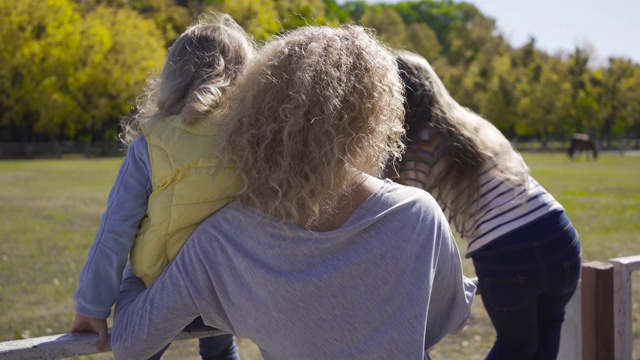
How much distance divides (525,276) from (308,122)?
4.75ft

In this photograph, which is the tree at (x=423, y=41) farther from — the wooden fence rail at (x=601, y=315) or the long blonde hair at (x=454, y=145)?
the long blonde hair at (x=454, y=145)

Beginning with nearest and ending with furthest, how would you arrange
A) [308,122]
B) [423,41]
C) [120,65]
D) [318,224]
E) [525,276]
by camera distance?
1. [308,122]
2. [318,224]
3. [525,276]
4. [120,65]
5. [423,41]

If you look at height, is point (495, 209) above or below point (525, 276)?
above

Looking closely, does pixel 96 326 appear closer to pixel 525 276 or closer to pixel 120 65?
pixel 525 276

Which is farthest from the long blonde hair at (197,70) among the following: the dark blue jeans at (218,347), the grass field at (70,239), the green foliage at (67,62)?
the green foliage at (67,62)

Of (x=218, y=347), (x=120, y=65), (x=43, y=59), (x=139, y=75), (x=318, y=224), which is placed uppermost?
(x=318, y=224)

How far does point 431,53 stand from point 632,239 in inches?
2931

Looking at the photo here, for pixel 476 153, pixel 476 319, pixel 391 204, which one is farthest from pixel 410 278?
pixel 476 319

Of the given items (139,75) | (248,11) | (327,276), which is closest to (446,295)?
(327,276)

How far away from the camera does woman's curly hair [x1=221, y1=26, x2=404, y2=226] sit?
2.02 metres

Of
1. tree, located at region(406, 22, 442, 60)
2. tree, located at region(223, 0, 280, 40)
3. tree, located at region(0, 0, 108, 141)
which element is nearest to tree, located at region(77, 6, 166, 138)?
tree, located at region(0, 0, 108, 141)

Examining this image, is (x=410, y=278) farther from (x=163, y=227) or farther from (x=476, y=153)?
(x=476, y=153)

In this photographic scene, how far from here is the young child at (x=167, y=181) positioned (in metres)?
2.20

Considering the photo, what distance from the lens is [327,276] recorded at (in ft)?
6.86
